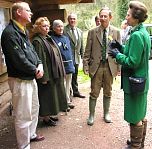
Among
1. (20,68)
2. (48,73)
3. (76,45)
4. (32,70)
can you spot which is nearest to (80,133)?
(48,73)

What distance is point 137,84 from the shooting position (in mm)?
3898

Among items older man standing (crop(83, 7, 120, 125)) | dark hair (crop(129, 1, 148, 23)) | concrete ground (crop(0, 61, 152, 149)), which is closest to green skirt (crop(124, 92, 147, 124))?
concrete ground (crop(0, 61, 152, 149))

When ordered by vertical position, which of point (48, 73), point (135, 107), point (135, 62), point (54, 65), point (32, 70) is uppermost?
point (135, 62)

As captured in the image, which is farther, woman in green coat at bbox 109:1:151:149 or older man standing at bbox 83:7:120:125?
older man standing at bbox 83:7:120:125

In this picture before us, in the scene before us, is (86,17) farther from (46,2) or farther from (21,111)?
(21,111)

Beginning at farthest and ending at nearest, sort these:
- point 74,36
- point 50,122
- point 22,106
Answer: point 74,36
point 50,122
point 22,106

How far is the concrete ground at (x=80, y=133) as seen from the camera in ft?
14.9

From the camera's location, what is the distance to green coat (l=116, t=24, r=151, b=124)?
12.5ft

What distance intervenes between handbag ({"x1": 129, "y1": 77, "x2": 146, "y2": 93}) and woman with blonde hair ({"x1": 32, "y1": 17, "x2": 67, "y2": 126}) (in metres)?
1.52

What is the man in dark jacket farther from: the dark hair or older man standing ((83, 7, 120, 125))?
the dark hair

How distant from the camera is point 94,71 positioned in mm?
5215

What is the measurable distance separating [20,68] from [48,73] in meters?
1.06

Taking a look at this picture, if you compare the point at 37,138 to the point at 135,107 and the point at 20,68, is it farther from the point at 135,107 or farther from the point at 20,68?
the point at 135,107

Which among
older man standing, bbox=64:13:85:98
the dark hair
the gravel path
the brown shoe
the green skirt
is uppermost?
the dark hair
